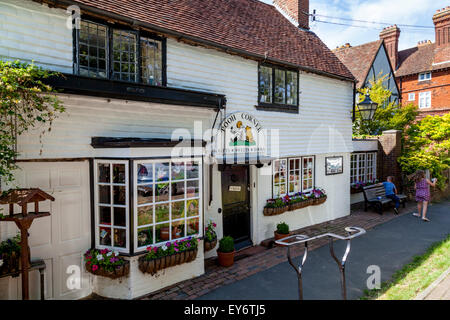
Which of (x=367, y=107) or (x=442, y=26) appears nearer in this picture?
(x=367, y=107)

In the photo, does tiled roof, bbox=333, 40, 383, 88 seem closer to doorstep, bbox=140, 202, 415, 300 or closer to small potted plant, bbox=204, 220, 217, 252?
doorstep, bbox=140, 202, 415, 300

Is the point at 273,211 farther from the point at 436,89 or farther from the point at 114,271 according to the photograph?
the point at 436,89

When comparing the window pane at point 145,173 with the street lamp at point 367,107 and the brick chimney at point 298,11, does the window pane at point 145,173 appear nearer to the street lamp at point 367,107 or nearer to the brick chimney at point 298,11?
the street lamp at point 367,107

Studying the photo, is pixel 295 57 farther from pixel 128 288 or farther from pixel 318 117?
pixel 128 288

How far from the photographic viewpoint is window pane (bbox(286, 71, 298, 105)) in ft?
29.1

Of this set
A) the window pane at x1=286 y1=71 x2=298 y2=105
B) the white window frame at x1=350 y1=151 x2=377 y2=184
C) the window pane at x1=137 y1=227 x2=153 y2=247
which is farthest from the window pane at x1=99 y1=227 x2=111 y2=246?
the white window frame at x1=350 y1=151 x2=377 y2=184

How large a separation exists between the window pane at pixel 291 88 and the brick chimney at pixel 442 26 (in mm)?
24764

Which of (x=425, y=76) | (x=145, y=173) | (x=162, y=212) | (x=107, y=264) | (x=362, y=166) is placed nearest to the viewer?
(x=107, y=264)

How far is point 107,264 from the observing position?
16.5 feet

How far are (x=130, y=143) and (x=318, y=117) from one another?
7016 millimetres

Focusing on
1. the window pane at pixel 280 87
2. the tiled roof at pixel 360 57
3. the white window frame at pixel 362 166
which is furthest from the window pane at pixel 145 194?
the tiled roof at pixel 360 57

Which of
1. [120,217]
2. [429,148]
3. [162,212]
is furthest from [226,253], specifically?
[429,148]

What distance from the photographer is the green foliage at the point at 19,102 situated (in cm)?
387

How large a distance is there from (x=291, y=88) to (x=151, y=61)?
15.3 ft
